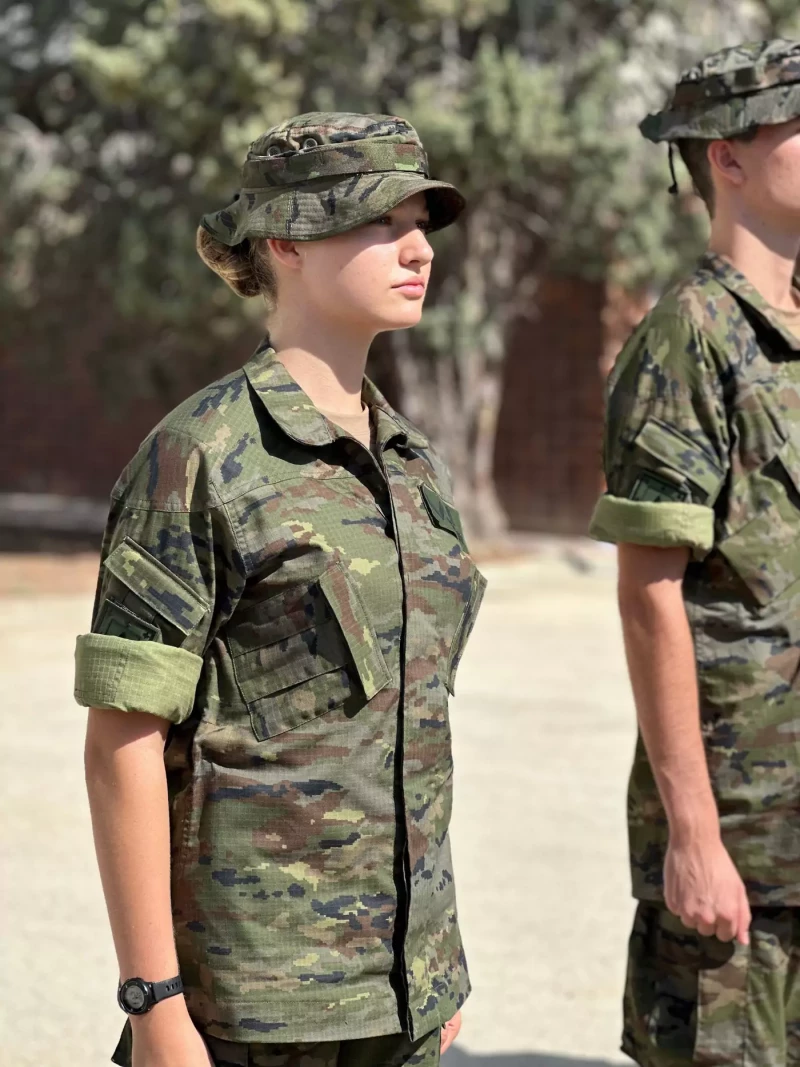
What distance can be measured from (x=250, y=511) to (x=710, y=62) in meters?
1.42

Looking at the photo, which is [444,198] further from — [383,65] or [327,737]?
[383,65]

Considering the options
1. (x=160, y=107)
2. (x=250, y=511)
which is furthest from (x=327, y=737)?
(x=160, y=107)

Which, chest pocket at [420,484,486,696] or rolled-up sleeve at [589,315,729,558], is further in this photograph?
rolled-up sleeve at [589,315,729,558]

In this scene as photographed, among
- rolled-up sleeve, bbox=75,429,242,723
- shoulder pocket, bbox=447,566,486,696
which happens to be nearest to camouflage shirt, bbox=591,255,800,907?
shoulder pocket, bbox=447,566,486,696

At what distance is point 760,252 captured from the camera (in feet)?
9.39

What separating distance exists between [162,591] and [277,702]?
22 cm

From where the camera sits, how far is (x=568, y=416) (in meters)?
17.2

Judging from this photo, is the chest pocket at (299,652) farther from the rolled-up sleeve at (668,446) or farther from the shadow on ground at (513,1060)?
the shadow on ground at (513,1060)

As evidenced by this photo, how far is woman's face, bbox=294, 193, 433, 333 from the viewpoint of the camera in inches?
86.4

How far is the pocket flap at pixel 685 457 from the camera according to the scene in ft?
8.78

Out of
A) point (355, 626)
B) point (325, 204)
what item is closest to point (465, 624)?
point (355, 626)

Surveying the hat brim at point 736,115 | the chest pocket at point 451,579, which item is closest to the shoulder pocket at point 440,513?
the chest pocket at point 451,579

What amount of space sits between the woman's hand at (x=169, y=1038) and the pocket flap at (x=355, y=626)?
48 centimetres

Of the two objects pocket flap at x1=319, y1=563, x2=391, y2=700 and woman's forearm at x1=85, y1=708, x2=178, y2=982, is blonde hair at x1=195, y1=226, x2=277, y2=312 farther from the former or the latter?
woman's forearm at x1=85, y1=708, x2=178, y2=982
